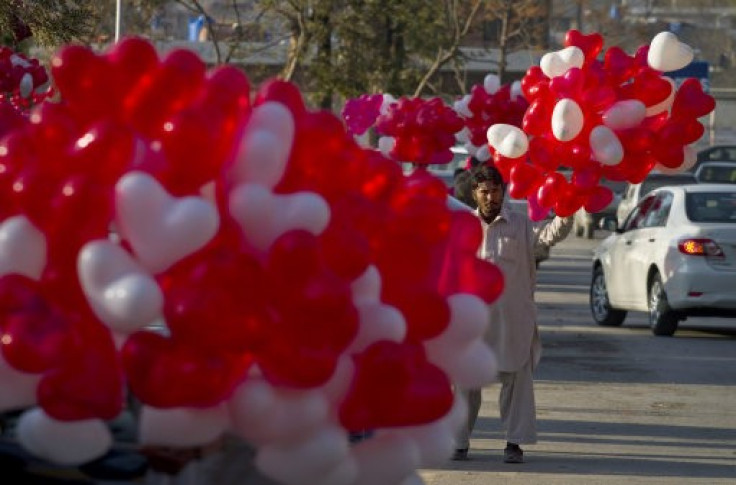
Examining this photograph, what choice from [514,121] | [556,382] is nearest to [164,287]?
[556,382]

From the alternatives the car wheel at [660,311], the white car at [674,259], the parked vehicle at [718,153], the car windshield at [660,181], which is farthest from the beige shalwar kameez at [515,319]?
the parked vehicle at [718,153]

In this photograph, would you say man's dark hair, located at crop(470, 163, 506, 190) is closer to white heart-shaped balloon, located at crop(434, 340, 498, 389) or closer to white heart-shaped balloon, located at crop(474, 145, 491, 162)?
white heart-shaped balloon, located at crop(474, 145, 491, 162)

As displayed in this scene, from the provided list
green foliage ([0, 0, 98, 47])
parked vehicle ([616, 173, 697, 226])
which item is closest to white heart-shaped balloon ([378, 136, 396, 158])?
green foliage ([0, 0, 98, 47])

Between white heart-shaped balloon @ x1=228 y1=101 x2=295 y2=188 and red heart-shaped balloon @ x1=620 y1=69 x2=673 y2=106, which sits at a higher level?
white heart-shaped balloon @ x1=228 y1=101 x2=295 y2=188

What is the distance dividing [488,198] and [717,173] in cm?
2681

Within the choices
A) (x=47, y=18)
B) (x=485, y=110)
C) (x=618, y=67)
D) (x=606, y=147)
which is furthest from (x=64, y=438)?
(x=485, y=110)

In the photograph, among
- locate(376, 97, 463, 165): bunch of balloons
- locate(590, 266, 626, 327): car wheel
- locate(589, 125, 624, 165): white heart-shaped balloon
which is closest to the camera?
locate(589, 125, 624, 165): white heart-shaped balloon

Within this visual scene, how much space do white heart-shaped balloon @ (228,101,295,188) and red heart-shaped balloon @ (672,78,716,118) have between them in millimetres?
5546

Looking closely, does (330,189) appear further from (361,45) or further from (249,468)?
(361,45)

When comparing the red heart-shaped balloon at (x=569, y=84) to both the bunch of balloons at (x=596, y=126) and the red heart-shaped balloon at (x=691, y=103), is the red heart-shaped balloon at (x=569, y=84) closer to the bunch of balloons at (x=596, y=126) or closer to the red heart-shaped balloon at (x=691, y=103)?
the bunch of balloons at (x=596, y=126)

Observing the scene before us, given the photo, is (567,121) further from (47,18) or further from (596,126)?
(47,18)

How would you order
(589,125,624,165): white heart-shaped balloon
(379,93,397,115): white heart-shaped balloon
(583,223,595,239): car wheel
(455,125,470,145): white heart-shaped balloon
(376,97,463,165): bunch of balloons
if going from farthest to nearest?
(583,223,595,239): car wheel, (379,93,397,115): white heart-shaped balloon, (455,125,470,145): white heart-shaped balloon, (376,97,463,165): bunch of balloons, (589,125,624,165): white heart-shaped balloon

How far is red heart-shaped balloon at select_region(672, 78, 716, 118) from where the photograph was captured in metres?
9.09

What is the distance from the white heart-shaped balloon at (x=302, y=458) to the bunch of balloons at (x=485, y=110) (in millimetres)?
11785
